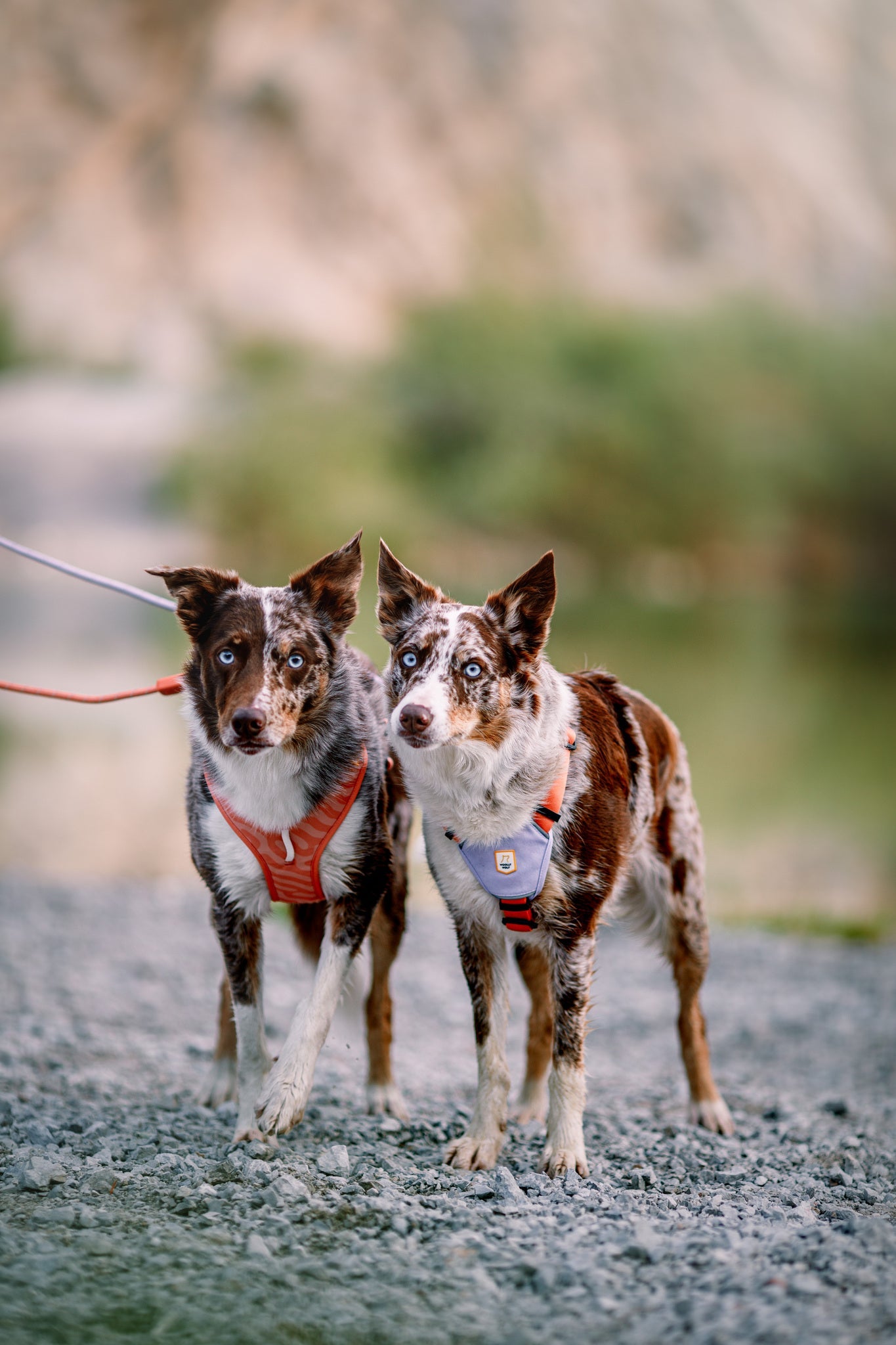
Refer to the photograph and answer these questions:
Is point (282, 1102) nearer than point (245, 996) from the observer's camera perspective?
Yes

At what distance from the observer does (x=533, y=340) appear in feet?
141

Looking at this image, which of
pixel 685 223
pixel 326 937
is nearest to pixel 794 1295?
pixel 326 937

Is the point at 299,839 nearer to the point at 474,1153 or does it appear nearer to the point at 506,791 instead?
the point at 506,791

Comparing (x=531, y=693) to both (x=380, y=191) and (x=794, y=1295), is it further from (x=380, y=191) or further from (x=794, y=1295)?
(x=380, y=191)

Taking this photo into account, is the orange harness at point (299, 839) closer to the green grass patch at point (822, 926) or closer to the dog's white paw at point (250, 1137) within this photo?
the dog's white paw at point (250, 1137)

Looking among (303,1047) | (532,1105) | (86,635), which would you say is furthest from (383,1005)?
(86,635)

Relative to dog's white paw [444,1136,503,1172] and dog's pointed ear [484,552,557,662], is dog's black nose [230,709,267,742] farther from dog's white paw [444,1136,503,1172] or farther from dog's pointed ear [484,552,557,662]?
dog's white paw [444,1136,503,1172]

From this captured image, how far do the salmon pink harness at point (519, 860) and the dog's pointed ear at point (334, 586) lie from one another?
77cm

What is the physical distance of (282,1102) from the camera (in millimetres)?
3594

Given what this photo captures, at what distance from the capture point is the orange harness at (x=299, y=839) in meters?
3.70

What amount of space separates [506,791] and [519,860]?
215 millimetres

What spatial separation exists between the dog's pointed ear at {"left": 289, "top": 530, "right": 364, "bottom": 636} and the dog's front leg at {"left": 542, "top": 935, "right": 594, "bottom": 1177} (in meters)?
1.25

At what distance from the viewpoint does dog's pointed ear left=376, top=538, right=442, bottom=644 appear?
12.2 ft

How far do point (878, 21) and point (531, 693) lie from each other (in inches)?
2243
